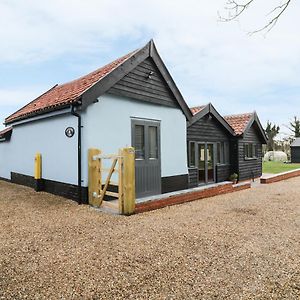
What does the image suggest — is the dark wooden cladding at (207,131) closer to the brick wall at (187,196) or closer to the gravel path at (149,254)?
the brick wall at (187,196)

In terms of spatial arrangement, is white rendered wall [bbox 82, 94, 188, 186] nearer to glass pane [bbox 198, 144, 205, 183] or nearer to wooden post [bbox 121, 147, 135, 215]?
wooden post [bbox 121, 147, 135, 215]

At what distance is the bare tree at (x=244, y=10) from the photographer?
405cm

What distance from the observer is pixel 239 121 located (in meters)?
17.0

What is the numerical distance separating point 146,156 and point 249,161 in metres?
9.73

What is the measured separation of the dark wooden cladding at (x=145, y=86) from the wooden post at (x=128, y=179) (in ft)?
9.07

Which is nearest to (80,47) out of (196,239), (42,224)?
(42,224)

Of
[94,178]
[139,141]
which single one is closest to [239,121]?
[139,141]

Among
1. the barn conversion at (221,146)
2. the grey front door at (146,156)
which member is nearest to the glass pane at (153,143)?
the grey front door at (146,156)

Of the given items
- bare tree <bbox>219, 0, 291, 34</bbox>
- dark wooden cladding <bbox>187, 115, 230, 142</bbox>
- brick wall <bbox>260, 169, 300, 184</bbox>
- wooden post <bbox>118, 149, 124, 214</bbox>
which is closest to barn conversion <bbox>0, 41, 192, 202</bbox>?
dark wooden cladding <bbox>187, 115, 230, 142</bbox>

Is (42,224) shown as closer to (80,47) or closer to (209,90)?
(80,47)

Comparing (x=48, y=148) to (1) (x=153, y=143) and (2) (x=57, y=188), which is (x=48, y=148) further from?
(1) (x=153, y=143)

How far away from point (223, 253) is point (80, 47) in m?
12.2

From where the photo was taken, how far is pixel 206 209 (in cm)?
832

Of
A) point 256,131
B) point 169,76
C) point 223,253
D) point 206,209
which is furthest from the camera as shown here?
point 256,131
